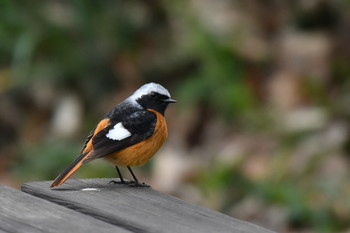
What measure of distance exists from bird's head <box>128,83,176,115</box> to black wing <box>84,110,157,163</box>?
0.44 ft

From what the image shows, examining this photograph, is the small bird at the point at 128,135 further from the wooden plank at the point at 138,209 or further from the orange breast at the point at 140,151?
the wooden plank at the point at 138,209

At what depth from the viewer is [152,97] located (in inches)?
194

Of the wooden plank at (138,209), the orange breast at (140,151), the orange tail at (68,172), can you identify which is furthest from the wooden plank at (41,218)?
the orange breast at (140,151)

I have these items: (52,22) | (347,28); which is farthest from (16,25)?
(347,28)

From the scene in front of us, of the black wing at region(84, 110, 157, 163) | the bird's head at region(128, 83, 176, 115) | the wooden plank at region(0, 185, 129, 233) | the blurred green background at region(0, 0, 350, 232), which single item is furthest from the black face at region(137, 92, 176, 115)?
the blurred green background at region(0, 0, 350, 232)

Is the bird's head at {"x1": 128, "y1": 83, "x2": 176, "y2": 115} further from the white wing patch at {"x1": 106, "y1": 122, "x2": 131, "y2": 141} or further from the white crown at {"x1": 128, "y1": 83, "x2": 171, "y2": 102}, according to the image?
the white wing patch at {"x1": 106, "y1": 122, "x2": 131, "y2": 141}

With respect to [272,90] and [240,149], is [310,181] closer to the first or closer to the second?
[240,149]

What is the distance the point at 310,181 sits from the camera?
7289 millimetres

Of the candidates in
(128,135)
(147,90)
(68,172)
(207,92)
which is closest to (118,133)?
(128,135)

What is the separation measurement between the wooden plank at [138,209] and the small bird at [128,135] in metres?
0.62

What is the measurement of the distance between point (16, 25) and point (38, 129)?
1154mm

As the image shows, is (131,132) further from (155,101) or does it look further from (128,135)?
(155,101)

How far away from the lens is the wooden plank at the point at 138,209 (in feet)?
9.73

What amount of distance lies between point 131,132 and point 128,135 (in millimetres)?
31
